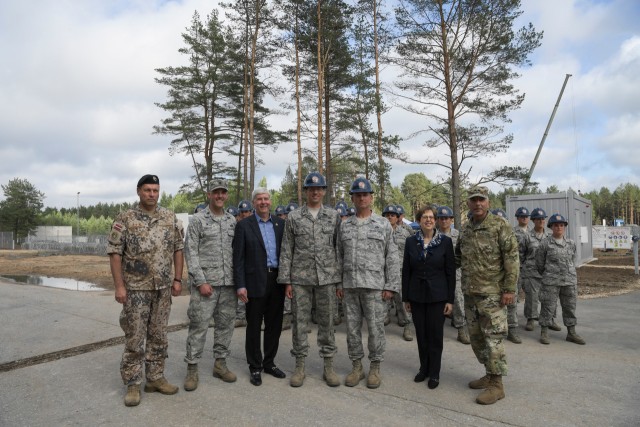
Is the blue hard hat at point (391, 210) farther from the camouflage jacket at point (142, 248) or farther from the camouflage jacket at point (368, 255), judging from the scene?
the camouflage jacket at point (142, 248)

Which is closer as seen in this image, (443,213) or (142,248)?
(142,248)

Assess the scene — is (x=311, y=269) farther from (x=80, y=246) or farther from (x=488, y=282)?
(x=80, y=246)

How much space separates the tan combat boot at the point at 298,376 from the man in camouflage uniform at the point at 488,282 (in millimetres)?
1756

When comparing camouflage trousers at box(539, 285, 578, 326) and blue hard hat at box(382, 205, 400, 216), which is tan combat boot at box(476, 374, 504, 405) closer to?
camouflage trousers at box(539, 285, 578, 326)

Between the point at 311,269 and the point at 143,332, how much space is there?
1.78 meters

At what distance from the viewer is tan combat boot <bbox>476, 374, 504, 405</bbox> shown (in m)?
3.76

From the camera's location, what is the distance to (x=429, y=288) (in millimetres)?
4383

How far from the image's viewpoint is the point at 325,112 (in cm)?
1845

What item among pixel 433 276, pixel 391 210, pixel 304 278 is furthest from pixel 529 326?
pixel 304 278

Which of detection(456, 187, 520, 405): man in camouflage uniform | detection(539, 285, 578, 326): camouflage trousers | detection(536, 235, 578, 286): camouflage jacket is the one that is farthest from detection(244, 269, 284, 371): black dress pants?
detection(536, 235, 578, 286): camouflage jacket

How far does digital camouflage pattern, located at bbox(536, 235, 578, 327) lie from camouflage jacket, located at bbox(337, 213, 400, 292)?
3.19 m

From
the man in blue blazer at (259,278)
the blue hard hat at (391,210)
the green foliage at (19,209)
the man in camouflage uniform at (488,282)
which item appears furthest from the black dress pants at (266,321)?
the green foliage at (19,209)

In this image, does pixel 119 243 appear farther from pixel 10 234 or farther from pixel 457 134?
pixel 10 234

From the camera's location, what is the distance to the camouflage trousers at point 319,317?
4.37m
